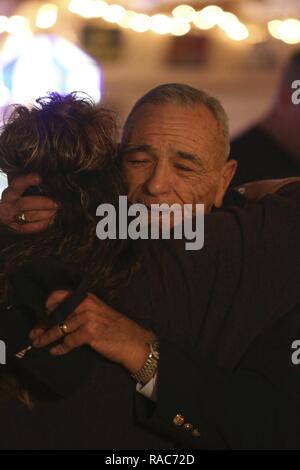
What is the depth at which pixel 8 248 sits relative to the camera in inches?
67.0

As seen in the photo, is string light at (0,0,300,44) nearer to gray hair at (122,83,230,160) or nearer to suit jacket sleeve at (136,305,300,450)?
gray hair at (122,83,230,160)

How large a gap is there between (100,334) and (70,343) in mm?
59

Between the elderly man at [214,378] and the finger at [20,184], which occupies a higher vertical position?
the finger at [20,184]

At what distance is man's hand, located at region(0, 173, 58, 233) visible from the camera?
67.0 inches

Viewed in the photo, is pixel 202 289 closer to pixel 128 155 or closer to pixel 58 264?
pixel 58 264

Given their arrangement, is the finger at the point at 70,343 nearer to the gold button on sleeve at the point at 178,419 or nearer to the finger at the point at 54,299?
the finger at the point at 54,299

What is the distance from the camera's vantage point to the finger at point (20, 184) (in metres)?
1.70

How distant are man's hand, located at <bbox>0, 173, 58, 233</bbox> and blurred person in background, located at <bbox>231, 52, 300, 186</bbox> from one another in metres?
2.03

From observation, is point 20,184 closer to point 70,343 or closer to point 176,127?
point 70,343

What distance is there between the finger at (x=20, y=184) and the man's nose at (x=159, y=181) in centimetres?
35

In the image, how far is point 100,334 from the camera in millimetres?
1641

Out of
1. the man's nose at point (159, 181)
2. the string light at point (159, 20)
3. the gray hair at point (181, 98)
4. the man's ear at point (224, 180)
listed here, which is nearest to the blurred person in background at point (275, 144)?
the man's ear at point (224, 180)

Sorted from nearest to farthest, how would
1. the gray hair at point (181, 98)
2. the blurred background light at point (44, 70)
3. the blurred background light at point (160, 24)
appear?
1. the gray hair at point (181, 98)
2. the blurred background light at point (44, 70)
3. the blurred background light at point (160, 24)

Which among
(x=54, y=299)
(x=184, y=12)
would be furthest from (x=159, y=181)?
(x=184, y=12)
